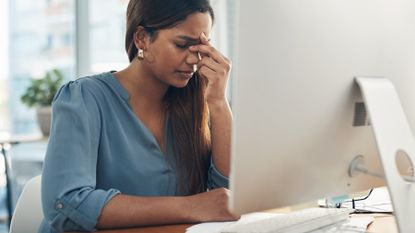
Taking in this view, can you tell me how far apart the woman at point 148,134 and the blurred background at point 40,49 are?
2294 mm

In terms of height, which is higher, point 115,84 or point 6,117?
point 115,84

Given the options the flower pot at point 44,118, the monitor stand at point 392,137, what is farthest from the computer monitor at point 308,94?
the flower pot at point 44,118

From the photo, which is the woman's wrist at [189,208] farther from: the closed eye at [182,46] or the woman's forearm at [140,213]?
the closed eye at [182,46]

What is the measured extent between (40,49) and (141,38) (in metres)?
2.52

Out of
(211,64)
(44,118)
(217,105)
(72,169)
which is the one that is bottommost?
(44,118)

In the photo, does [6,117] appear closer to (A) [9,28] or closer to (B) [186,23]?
(A) [9,28]

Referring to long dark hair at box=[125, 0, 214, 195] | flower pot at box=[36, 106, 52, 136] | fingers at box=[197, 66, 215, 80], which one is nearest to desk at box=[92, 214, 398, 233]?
long dark hair at box=[125, 0, 214, 195]

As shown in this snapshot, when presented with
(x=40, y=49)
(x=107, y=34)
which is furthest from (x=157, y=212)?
(x=40, y=49)

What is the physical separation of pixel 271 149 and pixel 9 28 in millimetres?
3231

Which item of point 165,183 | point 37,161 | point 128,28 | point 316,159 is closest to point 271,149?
point 316,159

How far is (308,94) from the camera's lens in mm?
873

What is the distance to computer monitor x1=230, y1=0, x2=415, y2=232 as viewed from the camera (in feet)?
2.65

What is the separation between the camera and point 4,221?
379 cm

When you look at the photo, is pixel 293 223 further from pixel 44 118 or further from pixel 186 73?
pixel 44 118
